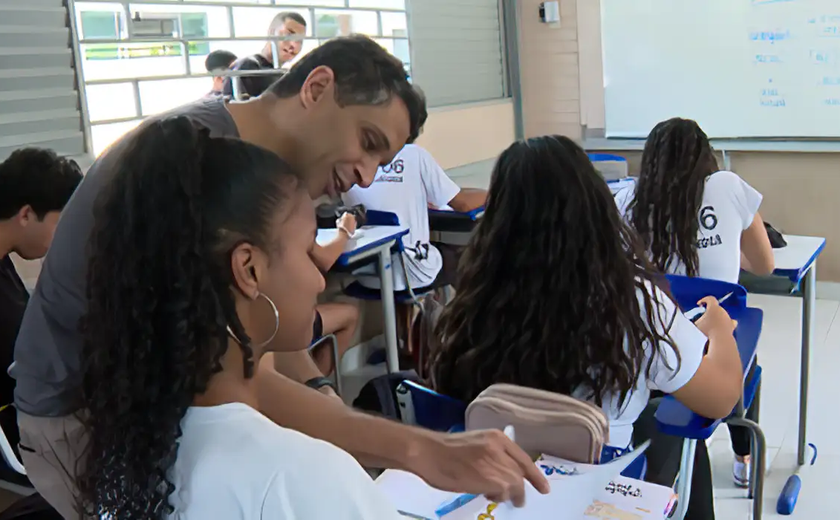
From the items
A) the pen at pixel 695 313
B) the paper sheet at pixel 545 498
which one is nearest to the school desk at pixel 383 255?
the pen at pixel 695 313

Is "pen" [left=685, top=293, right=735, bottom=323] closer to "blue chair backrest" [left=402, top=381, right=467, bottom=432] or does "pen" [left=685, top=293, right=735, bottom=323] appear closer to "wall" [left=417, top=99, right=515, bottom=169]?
"blue chair backrest" [left=402, top=381, right=467, bottom=432]

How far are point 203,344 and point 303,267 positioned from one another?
12 cm

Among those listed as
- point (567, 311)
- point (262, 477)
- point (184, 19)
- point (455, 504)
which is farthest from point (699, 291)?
point (184, 19)

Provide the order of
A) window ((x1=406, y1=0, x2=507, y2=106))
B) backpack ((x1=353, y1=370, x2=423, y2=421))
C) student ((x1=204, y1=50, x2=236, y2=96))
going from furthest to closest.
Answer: window ((x1=406, y1=0, x2=507, y2=106)), student ((x1=204, y1=50, x2=236, y2=96)), backpack ((x1=353, y1=370, x2=423, y2=421))

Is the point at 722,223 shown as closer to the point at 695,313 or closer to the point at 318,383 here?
the point at 695,313

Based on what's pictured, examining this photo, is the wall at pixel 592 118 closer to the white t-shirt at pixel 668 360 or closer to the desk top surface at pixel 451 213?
the desk top surface at pixel 451 213

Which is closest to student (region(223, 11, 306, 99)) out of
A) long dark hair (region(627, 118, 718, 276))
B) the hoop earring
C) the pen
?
long dark hair (region(627, 118, 718, 276))

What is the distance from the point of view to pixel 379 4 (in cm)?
405

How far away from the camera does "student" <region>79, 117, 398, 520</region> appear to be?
71 cm

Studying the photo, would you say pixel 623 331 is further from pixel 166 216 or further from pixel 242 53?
pixel 242 53

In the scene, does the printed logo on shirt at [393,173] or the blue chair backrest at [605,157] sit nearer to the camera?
the printed logo on shirt at [393,173]

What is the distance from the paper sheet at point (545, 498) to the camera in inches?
35.6

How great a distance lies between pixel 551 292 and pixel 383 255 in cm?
171

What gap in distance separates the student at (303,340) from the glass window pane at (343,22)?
8.14 feet
